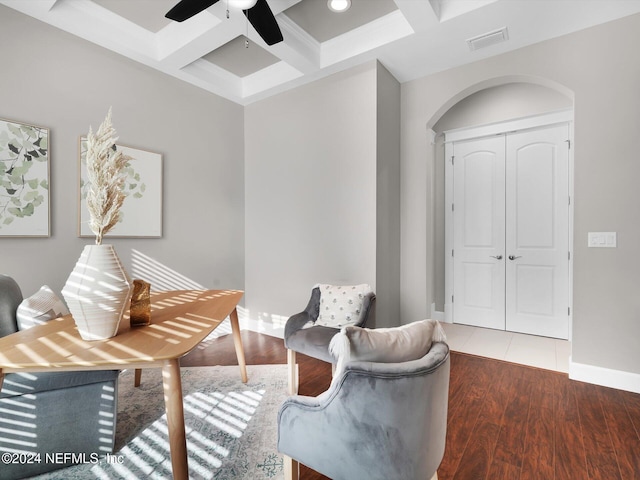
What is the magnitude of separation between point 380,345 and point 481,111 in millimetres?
3721

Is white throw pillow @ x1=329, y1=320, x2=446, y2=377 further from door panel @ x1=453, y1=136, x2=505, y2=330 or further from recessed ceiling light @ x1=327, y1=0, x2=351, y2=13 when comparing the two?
door panel @ x1=453, y1=136, x2=505, y2=330

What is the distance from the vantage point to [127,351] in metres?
1.18

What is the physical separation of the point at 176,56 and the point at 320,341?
2.80m

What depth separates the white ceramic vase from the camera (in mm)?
1268

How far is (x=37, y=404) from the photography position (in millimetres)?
1462

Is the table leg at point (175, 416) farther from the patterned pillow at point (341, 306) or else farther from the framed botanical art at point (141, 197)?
the framed botanical art at point (141, 197)

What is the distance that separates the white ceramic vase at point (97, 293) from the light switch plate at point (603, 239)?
10.4 feet

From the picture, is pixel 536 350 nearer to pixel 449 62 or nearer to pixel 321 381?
pixel 321 381

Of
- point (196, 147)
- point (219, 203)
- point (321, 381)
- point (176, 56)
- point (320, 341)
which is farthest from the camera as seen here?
point (219, 203)

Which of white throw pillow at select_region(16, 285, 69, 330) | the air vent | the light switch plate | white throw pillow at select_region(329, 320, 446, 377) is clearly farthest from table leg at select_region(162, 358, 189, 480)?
the air vent

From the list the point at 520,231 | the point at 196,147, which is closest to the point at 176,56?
the point at 196,147

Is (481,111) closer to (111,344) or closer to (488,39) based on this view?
(488,39)

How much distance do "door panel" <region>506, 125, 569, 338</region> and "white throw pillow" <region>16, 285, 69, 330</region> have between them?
4.20 m

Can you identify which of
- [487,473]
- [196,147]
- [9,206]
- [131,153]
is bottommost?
[487,473]
